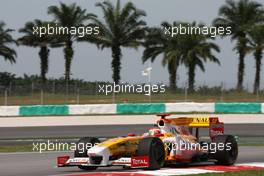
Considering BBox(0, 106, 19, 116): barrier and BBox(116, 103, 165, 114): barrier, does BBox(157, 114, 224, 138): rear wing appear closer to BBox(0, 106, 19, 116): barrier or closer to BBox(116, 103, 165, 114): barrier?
BBox(116, 103, 165, 114): barrier

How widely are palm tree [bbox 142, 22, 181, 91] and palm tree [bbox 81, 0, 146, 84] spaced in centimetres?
154

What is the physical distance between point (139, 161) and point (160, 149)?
57 centimetres

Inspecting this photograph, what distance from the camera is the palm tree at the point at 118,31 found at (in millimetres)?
50031

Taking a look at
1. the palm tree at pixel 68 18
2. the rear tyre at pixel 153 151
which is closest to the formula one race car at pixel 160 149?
the rear tyre at pixel 153 151

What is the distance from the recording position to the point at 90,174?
41.4ft

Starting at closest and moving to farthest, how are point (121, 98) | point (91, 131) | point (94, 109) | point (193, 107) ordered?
point (91, 131)
point (94, 109)
point (193, 107)
point (121, 98)

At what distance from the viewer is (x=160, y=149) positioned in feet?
43.1

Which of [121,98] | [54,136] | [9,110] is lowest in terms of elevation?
[54,136]

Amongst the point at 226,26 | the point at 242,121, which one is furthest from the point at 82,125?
the point at 226,26

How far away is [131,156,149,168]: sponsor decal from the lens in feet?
41.7

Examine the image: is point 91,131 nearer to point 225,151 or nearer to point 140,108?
point 140,108

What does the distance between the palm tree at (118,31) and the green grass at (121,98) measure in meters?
11.3

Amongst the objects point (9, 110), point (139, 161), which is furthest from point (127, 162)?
point (9, 110)

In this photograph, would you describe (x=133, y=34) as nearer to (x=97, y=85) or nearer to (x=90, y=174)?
(x=97, y=85)
